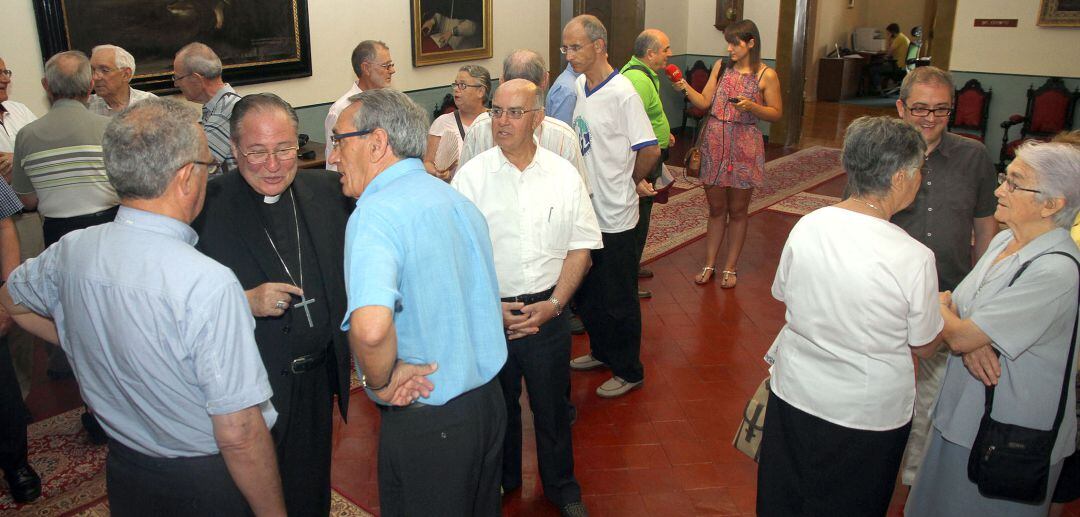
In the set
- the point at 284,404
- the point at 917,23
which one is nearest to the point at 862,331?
the point at 284,404

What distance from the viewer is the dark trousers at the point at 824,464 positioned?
98.6 inches

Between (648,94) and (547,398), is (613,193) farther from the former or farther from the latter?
(547,398)

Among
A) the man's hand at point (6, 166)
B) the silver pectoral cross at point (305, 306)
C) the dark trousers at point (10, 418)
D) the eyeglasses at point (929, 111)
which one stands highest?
the eyeglasses at point (929, 111)

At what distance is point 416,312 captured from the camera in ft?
6.91

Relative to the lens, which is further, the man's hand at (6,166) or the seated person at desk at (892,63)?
the seated person at desk at (892,63)

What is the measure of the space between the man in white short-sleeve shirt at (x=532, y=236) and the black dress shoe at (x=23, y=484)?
7.27 feet

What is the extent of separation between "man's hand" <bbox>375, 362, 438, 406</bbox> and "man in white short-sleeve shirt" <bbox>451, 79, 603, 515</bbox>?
0.83m

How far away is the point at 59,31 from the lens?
18.4ft

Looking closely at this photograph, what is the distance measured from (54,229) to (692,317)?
12.8 ft

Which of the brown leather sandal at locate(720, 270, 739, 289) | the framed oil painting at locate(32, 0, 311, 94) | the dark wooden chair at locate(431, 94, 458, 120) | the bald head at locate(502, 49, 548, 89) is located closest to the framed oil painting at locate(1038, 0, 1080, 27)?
the brown leather sandal at locate(720, 270, 739, 289)

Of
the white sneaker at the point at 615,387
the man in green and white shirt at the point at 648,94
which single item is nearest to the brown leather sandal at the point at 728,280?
the man in green and white shirt at the point at 648,94

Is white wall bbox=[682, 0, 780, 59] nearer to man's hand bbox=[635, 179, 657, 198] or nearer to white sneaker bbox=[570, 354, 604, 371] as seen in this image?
man's hand bbox=[635, 179, 657, 198]

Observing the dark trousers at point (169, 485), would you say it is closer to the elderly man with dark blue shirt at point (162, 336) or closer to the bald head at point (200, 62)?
the elderly man with dark blue shirt at point (162, 336)

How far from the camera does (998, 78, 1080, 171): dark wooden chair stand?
A: 363 inches
